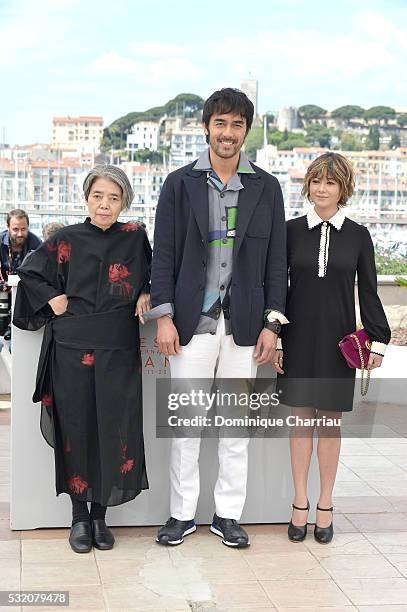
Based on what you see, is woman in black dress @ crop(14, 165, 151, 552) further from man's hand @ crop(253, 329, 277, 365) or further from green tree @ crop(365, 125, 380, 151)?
green tree @ crop(365, 125, 380, 151)

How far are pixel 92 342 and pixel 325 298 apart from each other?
812 millimetres

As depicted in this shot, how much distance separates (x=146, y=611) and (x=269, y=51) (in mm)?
76198

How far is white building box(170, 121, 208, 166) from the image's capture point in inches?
2365

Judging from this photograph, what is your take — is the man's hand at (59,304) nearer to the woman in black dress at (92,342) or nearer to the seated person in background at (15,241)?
the woman in black dress at (92,342)

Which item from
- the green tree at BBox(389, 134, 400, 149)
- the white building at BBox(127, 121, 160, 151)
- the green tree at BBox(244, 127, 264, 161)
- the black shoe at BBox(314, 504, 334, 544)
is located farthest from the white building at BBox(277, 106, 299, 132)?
the black shoe at BBox(314, 504, 334, 544)

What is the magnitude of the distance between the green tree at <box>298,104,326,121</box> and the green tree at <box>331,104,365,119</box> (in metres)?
0.91

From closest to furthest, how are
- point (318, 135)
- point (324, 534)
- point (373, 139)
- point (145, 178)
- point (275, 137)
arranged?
point (324, 534) → point (145, 178) → point (275, 137) → point (318, 135) → point (373, 139)

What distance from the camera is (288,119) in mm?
65438

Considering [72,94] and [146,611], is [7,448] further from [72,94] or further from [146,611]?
[72,94]

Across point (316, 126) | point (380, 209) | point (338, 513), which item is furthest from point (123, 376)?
point (316, 126)

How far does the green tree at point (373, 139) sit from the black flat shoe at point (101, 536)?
65.3m

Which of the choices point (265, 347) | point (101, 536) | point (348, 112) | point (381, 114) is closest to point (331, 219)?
point (265, 347)

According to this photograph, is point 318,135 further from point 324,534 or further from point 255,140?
point 324,534

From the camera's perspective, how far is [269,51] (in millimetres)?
76188
